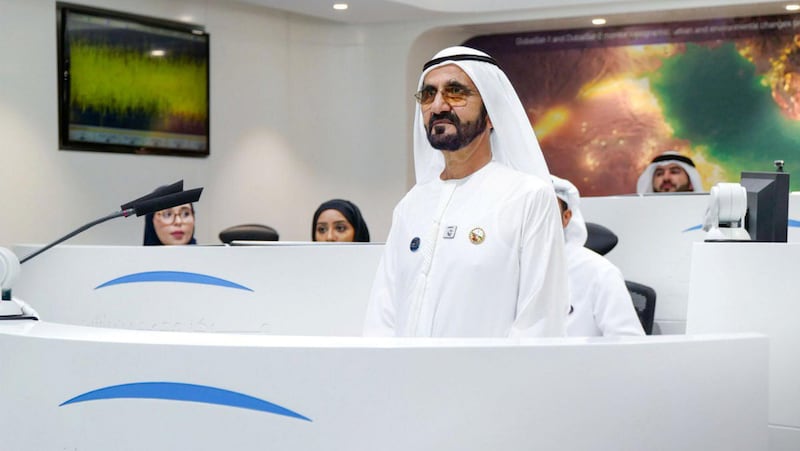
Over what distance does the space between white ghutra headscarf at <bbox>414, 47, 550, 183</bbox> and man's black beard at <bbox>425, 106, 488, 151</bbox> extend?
7cm

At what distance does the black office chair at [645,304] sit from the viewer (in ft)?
15.4

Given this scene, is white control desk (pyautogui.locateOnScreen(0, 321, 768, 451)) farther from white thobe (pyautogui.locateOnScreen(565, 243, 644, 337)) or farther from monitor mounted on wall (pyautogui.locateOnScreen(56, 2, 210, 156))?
monitor mounted on wall (pyautogui.locateOnScreen(56, 2, 210, 156))

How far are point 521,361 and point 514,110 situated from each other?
121 centimetres

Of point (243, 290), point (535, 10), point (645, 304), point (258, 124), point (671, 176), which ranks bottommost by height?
point (645, 304)

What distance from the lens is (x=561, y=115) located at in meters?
9.62

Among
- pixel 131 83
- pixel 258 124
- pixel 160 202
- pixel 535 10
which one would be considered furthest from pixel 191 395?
pixel 535 10

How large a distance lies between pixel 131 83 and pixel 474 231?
575 centimetres

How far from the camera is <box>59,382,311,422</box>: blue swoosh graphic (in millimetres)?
1705

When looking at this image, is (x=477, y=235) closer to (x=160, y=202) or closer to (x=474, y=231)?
(x=474, y=231)

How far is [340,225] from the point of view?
5500mm

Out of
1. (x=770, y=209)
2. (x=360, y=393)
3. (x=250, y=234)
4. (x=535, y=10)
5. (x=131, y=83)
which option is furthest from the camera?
(x=535, y=10)

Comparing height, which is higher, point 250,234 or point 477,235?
point 477,235

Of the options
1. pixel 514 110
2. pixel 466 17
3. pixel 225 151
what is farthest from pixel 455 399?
pixel 466 17

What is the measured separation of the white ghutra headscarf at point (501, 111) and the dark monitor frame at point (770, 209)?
0.69 m
